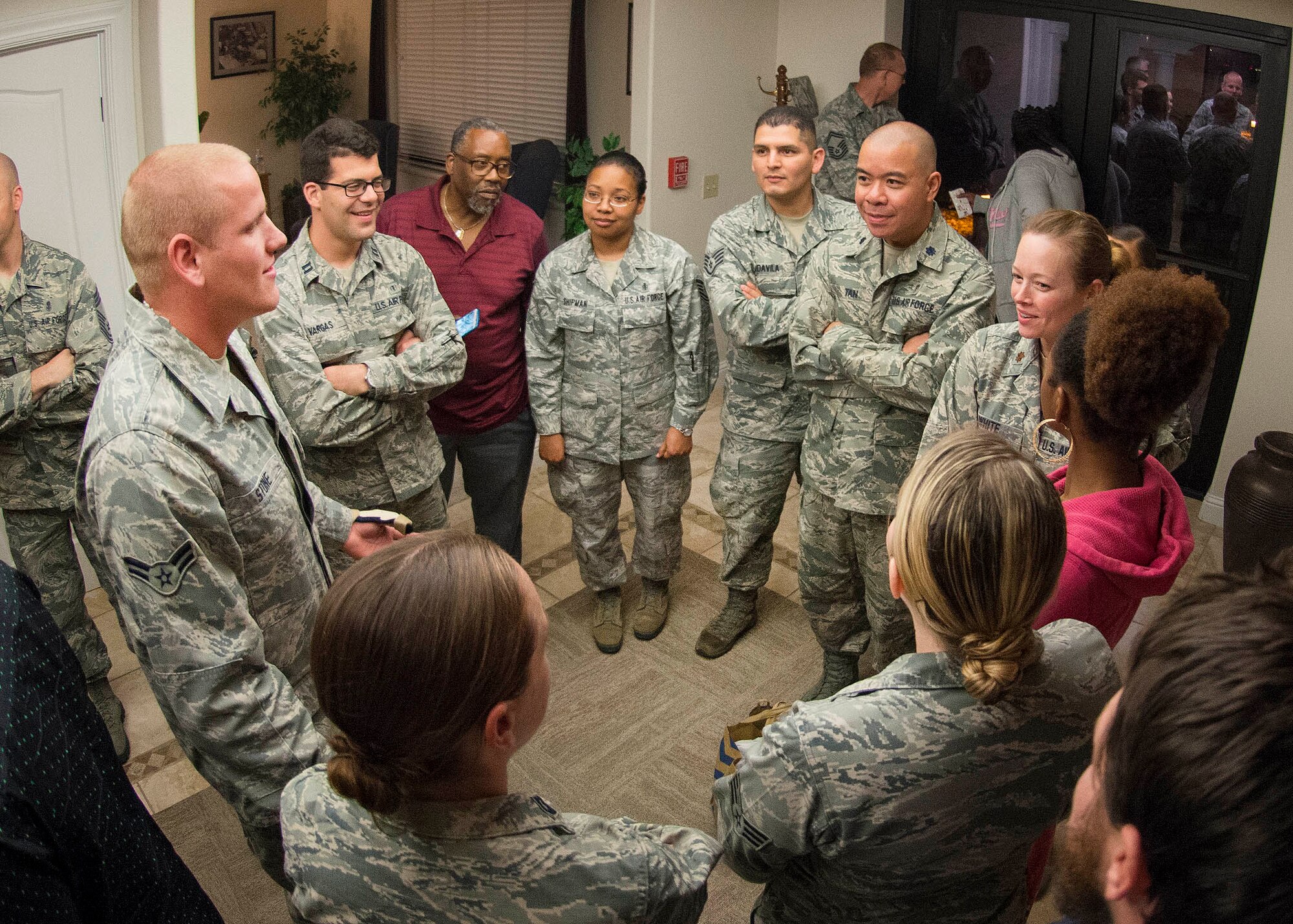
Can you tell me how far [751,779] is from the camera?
50.4 inches

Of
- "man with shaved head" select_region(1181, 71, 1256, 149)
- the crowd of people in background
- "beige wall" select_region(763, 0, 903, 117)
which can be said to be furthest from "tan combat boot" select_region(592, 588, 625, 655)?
"beige wall" select_region(763, 0, 903, 117)

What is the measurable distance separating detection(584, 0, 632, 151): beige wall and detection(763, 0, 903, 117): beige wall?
1036 mm

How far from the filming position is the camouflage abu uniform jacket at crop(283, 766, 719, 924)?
103 cm

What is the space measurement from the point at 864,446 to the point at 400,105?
6003 mm

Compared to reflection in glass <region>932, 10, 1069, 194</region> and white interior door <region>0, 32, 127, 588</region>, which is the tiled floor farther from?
reflection in glass <region>932, 10, 1069, 194</region>

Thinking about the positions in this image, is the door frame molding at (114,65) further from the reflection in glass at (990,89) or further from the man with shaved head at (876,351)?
the reflection in glass at (990,89)

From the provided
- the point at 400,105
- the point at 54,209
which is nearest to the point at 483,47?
the point at 400,105

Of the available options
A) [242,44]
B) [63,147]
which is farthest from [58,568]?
[242,44]

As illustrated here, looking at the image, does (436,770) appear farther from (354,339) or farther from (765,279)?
(765,279)

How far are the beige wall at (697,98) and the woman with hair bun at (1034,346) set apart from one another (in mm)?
3155

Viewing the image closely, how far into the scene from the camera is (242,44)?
7.29 metres

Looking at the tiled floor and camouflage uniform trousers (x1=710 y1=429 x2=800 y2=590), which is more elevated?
camouflage uniform trousers (x1=710 y1=429 x2=800 y2=590)

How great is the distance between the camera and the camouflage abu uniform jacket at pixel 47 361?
268cm

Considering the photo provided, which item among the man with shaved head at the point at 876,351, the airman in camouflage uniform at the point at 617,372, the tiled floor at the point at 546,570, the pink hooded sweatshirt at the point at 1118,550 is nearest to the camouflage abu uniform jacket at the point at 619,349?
the airman in camouflage uniform at the point at 617,372
